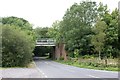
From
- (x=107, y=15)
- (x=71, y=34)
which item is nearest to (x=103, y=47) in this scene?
(x=107, y=15)

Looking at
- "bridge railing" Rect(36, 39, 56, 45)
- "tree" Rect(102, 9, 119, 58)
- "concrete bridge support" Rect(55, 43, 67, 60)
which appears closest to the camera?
"tree" Rect(102, 9, 119, 58)

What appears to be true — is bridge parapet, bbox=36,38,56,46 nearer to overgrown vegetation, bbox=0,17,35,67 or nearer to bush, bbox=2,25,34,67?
overgrown vegetation, bbox=0,17,35,67

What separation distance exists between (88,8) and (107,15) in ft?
31.1

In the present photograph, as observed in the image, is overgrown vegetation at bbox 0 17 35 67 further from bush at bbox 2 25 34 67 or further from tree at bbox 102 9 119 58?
tree at bbox 102 9 119 58

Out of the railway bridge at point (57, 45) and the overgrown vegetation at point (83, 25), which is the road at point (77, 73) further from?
the railway bridge at point (57, 45)

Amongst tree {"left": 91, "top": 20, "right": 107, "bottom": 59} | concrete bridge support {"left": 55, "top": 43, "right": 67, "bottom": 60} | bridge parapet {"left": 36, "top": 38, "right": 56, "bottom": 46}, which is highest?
tree {"left": 91, "top": 20, "right": 107, "bottom": 59}

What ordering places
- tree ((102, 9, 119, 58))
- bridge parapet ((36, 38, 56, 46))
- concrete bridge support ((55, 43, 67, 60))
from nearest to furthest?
tree ((102, 9, 119, 58))
concrete bridge support ((55, 43, 67, 60))
bridge parapet ((36, 38, 56, 46))

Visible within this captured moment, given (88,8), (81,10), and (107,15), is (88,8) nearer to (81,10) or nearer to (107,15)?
(81,10)

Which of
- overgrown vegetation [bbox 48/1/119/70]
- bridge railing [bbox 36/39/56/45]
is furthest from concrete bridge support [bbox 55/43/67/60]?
overgrown vegetation [bbox 48/1/119/70]

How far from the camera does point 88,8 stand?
76.2 m

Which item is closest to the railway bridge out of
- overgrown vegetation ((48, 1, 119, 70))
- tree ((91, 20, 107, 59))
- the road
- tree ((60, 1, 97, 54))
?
overgrown vegetation ((48, 1, 119, 70))

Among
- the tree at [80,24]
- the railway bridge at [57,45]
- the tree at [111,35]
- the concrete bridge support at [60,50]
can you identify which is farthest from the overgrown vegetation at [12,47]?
the concrete bridge support at [60,50]

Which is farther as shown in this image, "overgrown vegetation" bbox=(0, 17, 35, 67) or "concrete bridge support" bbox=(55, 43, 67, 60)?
"concrete bridge support" bbox=(55, 43, 67, 60)

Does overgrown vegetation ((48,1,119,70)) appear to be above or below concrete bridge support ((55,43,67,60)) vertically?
above
